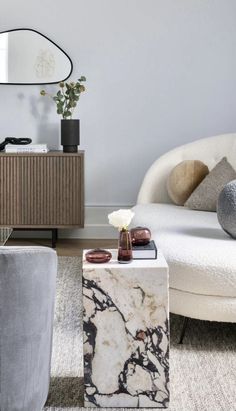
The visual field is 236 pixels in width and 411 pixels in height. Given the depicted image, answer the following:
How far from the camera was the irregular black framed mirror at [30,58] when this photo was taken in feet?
14.9

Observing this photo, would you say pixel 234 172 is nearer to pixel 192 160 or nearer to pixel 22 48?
pixel 192 160

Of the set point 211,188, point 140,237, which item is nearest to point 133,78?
point 211,188

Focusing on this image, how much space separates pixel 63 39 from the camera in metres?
4.57

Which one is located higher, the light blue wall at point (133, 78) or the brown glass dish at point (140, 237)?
the light blue wall at point (133, 78)

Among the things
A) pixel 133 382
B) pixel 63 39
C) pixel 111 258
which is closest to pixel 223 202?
pixel 111 258

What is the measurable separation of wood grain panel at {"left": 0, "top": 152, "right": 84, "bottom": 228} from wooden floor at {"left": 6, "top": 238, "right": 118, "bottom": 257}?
0.57ft

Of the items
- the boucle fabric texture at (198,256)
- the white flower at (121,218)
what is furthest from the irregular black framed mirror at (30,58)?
the white flower at (121,218)

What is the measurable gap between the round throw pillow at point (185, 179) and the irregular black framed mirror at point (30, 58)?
1.38 meters

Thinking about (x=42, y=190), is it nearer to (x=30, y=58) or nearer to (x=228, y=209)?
(x=30, y=58)

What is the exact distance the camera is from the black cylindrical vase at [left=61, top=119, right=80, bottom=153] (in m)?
4.37

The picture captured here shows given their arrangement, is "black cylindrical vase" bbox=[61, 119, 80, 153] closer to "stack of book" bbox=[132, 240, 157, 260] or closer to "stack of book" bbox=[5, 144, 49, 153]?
"stack of book" bbox=[5, 144, 49, 153]

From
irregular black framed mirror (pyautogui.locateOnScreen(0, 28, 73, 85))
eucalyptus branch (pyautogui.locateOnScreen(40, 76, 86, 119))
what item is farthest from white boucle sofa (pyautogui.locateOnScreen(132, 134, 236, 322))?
irregular black framed mirror (pyautogui.locateOnScreen(0, 28, 73, 85))

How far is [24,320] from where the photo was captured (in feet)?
5.80

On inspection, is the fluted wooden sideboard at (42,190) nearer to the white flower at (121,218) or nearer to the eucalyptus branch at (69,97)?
the eucalyptus branch at (69,97)
